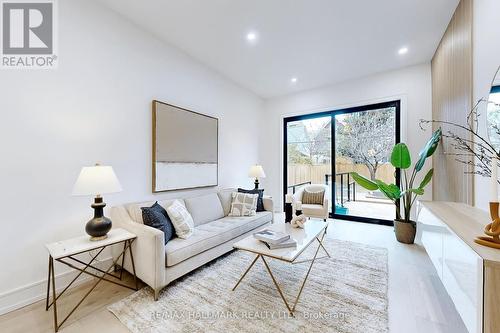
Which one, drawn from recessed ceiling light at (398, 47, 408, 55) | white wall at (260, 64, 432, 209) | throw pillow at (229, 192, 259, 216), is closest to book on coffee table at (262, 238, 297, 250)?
throw pillow at (229, 192, 259, 216)

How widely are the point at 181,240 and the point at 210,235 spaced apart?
333 mm

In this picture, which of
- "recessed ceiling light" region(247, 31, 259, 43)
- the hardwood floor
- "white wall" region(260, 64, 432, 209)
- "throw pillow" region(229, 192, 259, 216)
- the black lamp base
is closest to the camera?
the hardwood floor

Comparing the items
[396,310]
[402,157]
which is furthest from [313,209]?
[396,310]

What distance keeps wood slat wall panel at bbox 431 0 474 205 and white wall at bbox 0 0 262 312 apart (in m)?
3.52

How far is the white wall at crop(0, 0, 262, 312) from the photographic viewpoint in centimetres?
178

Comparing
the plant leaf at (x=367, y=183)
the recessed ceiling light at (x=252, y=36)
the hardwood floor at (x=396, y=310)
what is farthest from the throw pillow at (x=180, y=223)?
the plant leaf at (x=367, y=183)

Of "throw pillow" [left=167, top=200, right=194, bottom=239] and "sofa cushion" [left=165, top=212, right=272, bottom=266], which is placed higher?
"throw pillow" [left=167, top=200, right=194, bottom=239]

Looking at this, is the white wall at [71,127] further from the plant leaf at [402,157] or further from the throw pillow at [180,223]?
the plant leaf at [402,157]

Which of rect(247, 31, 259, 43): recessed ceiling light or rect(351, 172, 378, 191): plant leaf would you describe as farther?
rect(351, 172, 378, 191): plant leaf

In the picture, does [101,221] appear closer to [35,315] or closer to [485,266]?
[35,315]

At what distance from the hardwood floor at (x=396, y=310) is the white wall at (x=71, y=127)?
27 cm

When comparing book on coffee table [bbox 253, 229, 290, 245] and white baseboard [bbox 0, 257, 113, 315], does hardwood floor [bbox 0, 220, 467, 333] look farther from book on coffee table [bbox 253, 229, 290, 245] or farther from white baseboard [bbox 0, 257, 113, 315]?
book on coffee table [bbox 253, 229, 290, 245]

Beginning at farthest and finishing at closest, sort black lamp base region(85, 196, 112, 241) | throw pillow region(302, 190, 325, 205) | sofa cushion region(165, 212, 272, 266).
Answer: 1. throw pillow region(302, 190, 325, 205)
2. sofa cushion region(165, 212, 272, 266)
3. black lamp base region(85, 196, 112, 241)

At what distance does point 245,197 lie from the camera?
134 inches
